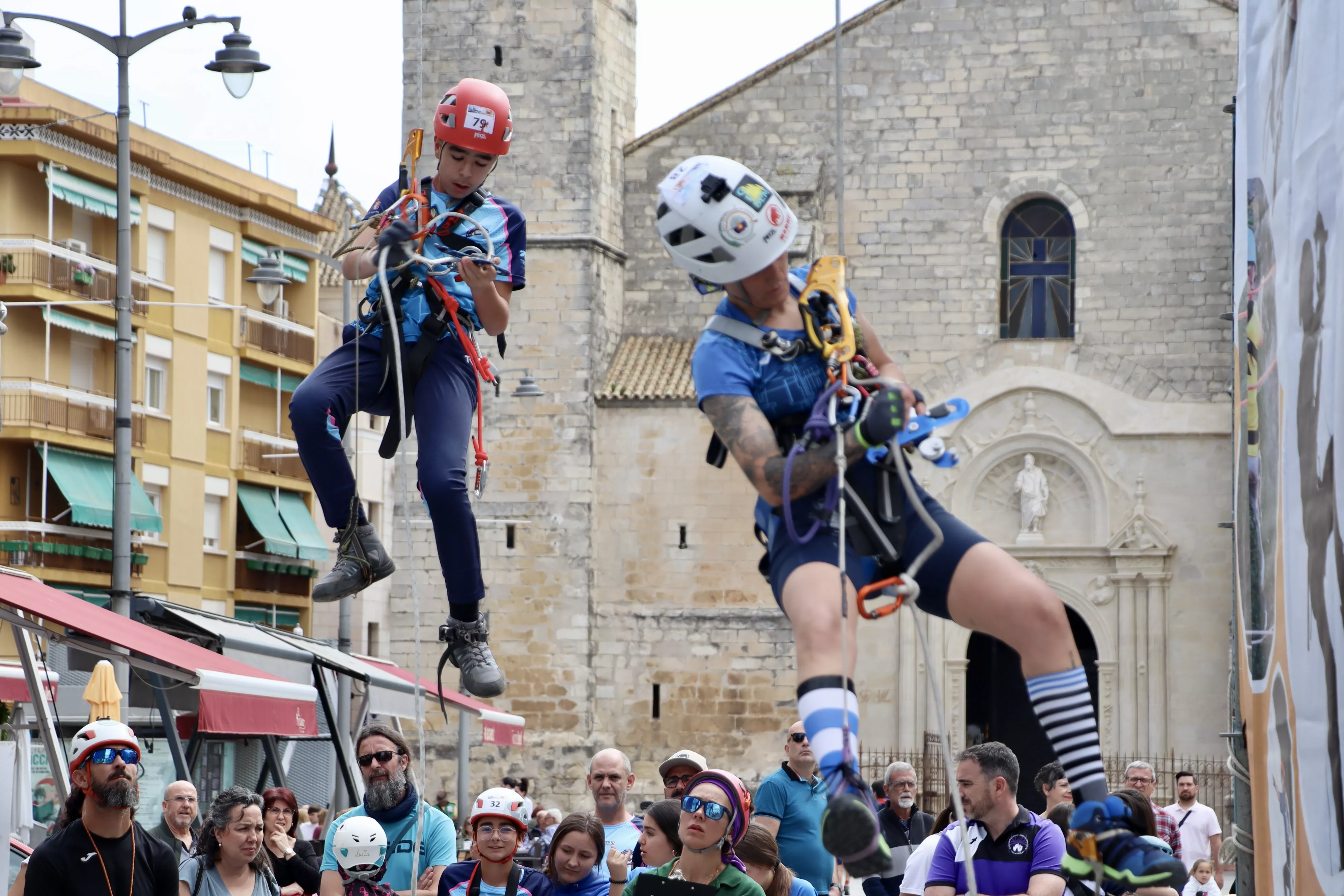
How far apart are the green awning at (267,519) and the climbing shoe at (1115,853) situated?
34.0 metres

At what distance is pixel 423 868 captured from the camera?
736 centimetres

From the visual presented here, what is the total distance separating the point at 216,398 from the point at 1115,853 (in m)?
34.2

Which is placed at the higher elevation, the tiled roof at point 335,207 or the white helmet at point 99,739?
the tiled roof at point 335,207

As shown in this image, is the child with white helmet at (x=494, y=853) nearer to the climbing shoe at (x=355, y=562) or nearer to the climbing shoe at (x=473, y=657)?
the climbing shoe at (x=473, y=657)

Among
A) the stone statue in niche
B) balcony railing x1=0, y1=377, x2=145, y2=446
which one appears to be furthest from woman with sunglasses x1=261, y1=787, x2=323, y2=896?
balcony railing x1=0, y1=377, x2=145, y2=446

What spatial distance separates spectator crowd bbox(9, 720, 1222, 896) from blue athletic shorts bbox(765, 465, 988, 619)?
1.05 m

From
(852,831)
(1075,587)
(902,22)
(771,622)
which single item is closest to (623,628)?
(771,622)

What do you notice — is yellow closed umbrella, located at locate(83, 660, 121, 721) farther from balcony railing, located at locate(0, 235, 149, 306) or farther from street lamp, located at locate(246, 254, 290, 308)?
balcony railing, located at locate(0, 235, 149, 306)

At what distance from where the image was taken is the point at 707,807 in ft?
19.3

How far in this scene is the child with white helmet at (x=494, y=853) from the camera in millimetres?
A: 6762

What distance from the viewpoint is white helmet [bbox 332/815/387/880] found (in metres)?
6.76

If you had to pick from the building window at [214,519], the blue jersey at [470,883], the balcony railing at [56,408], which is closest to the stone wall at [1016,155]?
the balcony railing at [56,408]

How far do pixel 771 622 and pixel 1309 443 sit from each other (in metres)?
23.7

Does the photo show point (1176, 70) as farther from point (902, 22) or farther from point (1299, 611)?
point (1299, 611)
